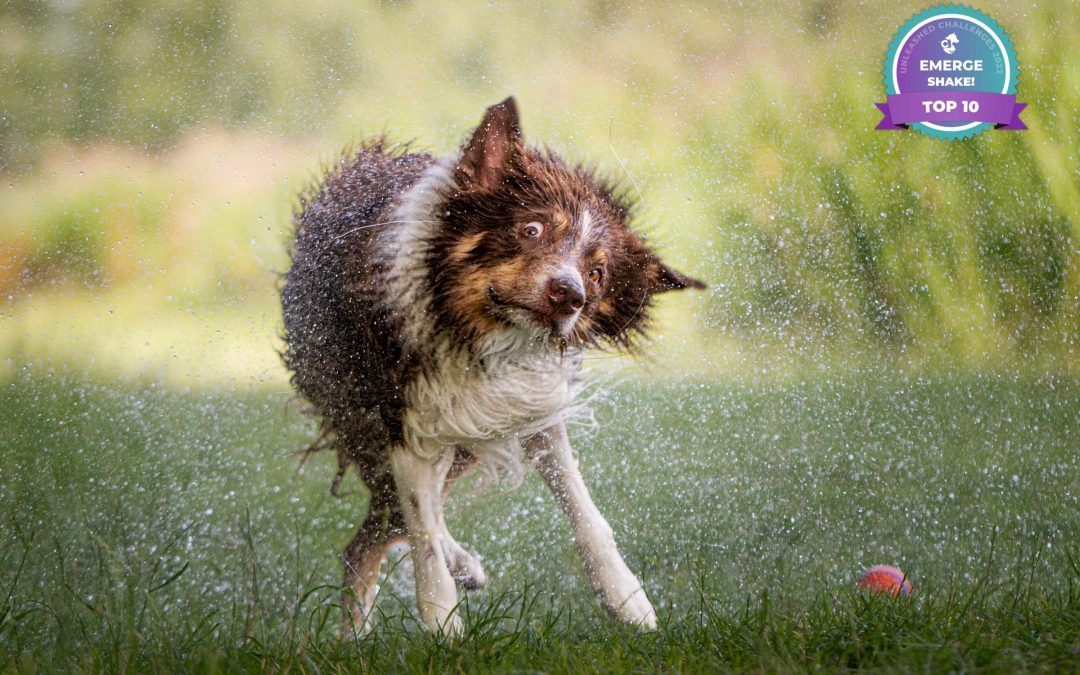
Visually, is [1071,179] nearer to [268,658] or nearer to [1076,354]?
[1076,354]

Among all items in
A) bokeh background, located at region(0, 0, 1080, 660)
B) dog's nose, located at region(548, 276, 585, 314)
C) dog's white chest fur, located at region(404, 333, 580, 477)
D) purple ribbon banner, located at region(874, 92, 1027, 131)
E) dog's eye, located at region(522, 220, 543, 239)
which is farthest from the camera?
purple ribbon banner, located at region(874, 92, 1027, 131)

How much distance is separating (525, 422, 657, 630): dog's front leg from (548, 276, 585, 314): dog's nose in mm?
472

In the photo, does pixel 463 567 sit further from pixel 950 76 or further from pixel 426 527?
pixel 950 76

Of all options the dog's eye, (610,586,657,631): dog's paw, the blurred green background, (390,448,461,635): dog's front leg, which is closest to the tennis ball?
(610,586,657,631): dog's paw

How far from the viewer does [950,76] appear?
4082mm

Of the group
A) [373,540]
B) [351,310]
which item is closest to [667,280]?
[351,310]

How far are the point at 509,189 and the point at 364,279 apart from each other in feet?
1.50

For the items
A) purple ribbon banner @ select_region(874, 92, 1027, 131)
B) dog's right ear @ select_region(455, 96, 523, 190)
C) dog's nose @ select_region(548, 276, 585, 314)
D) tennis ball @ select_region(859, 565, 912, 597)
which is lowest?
tennis ball @ select_region(859, 565, 912, 597)

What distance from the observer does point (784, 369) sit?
3811 mm

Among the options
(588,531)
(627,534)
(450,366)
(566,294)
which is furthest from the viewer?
(627,534)

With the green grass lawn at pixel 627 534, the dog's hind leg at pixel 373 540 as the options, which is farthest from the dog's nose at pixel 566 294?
the dog's hind leg at pixel 373 540

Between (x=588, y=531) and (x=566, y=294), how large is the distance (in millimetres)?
705

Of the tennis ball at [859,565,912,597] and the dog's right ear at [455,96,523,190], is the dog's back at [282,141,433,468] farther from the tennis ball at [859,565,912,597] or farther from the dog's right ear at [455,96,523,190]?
the tennis ball at [859,565,912,597]

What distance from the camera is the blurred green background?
130 inches
